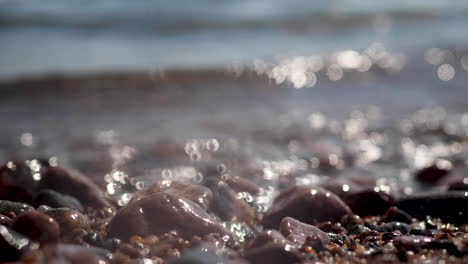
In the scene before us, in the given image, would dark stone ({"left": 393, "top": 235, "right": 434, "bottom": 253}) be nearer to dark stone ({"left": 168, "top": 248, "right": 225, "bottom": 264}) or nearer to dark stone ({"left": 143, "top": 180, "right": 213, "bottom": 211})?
dark stone ({"left": 168, "top": 248, "right": 225, "bottom": 264})

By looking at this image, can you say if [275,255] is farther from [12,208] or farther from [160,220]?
[12,208]

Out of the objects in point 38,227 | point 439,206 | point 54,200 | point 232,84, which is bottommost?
point 439,206

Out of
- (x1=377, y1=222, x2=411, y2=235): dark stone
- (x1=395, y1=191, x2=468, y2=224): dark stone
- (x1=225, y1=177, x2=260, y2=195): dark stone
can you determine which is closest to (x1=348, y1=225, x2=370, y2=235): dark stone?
(x1=377, y1=222, x2=411, y2=235): dark stone

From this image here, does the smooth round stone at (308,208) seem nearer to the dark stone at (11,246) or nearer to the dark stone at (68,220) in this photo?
Answer: the dark stone at (68,220)

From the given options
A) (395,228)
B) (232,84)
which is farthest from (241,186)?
(232,84)

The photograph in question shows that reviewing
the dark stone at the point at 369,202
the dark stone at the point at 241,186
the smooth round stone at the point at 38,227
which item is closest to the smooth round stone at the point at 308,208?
the dark stone at the point at 369,202
